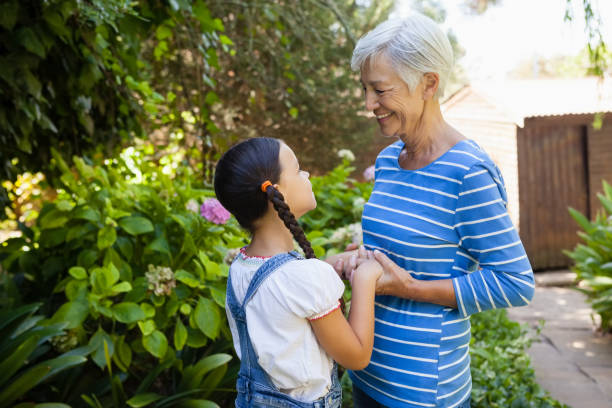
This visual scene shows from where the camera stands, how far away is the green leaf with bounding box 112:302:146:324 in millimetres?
2238

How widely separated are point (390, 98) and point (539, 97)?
34.5 ft

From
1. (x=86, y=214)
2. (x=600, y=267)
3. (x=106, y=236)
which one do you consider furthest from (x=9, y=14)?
(x=600, y=267)

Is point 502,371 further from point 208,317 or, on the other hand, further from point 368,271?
point 368,271

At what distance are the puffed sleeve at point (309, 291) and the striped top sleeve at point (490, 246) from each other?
0.34 metres

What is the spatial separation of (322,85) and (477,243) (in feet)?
32.3

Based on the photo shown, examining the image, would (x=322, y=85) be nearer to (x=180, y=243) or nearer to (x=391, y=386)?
(x=180, y=243)

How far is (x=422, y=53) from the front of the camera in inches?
53.2

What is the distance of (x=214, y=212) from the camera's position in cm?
237

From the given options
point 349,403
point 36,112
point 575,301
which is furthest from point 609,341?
point 36,112

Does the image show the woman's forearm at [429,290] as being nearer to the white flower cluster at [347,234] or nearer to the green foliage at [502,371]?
the white flower cluster at [347,234]

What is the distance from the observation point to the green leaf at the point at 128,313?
224 centimetres

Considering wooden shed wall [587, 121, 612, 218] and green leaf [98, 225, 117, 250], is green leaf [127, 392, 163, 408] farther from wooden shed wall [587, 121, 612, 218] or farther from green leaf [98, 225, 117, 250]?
wooden shed wall [587, 121, 612, 218]

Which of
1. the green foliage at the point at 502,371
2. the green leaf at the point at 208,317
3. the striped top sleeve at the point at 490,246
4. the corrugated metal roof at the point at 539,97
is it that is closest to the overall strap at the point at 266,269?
the striped top sleeve at the point at 490,246

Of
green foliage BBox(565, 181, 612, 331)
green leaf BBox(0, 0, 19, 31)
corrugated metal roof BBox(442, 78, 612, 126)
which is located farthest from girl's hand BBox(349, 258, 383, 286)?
corrugated metal roof BBox(442, 78, 612, 126)
